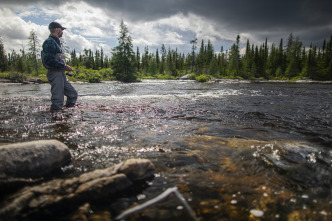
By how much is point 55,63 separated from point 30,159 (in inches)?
208

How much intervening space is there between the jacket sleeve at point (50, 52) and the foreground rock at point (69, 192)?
579 centimetres

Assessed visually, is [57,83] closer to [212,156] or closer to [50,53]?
[50,53]

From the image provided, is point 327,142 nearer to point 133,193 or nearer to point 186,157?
point 186,157

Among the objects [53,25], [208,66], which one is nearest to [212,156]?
[53,25]

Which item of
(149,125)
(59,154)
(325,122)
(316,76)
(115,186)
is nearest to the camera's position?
(115,186)

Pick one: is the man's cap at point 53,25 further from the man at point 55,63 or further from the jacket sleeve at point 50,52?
the jacket sleeve at point 50,52

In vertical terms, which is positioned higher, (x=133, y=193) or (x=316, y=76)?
(x=316, y=76)

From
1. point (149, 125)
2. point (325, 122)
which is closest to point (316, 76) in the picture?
point (325, 122)

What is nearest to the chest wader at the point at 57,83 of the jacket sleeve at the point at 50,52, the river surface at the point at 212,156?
the jacket sleeve at the point at 50,52

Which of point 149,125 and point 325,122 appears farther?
point 325,122

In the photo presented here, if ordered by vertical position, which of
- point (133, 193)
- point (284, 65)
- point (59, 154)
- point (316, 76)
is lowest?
point (133, 193)

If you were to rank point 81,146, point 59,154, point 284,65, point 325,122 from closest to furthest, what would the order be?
point 59,154 < point 81,146 < point 325,122 < point 284,65

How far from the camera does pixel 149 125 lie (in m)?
5.90

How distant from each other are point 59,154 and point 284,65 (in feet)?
276
